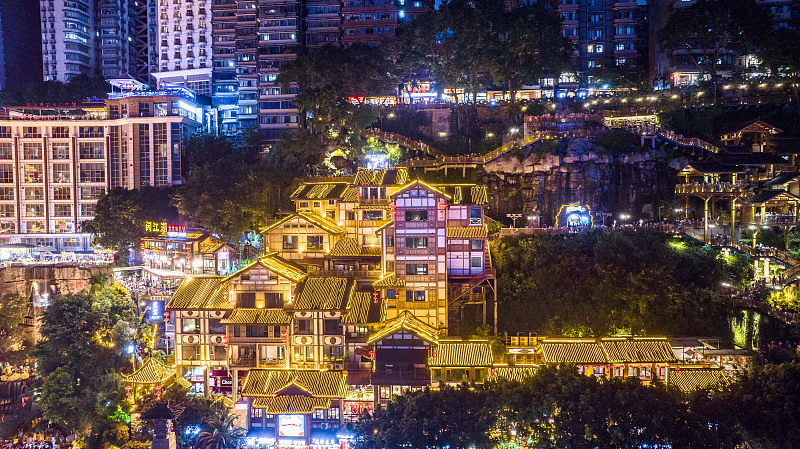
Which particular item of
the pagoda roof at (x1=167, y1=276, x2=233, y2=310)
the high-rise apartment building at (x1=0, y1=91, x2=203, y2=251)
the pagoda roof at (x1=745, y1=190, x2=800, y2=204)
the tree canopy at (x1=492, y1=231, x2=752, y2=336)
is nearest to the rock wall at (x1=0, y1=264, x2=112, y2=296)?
the high-rise apartment building at (x1=0, y1=91, x2=203, y2=251)

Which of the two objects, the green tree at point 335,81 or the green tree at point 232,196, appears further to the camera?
the green tree at point 335,81

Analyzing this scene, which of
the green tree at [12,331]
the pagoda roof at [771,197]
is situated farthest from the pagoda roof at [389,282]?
the green tree at [12,331]

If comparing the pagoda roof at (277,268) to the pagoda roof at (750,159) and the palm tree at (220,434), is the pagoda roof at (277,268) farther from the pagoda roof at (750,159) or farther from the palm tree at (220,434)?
the pagoda roof at (750,159)

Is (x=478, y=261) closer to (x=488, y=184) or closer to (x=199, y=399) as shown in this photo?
(x=488, y=184)

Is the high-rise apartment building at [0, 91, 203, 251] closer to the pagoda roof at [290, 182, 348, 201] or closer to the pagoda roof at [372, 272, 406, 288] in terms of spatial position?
the pagoda roof at [290, 182, 348, 201]

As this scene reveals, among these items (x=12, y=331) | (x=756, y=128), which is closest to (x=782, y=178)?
(x=756, y=128)

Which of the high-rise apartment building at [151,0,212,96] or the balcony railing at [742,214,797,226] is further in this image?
the high-rise apartment building at [151,0,212,96]

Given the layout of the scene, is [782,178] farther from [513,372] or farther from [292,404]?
[292,404]
